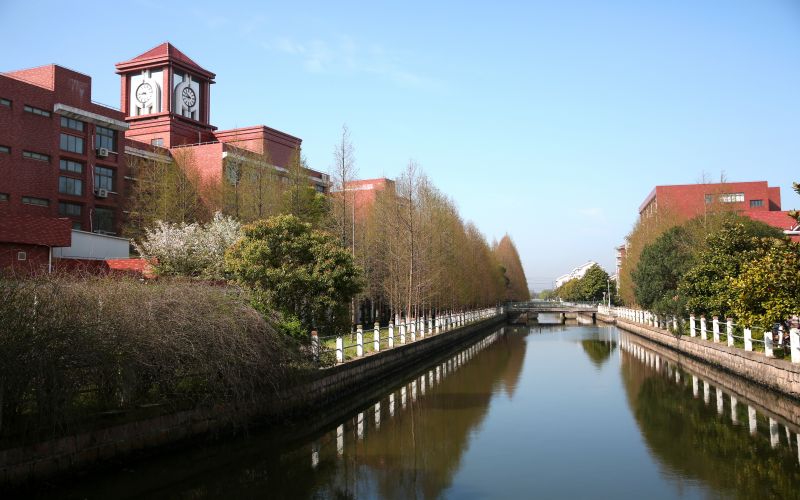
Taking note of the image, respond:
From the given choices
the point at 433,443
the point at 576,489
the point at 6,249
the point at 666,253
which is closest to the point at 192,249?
the point at 6,249

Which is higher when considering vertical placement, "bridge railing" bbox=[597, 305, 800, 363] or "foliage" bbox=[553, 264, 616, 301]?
"foliage" bbox=[553, 264, 616, 301]

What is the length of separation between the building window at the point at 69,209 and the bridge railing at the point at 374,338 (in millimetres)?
18355

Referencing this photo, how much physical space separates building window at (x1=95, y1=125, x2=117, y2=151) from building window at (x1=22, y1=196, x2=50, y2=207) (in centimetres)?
505

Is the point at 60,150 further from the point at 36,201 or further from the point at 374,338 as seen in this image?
the point at 374,338

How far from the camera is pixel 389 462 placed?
10461mm

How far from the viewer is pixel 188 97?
168ft

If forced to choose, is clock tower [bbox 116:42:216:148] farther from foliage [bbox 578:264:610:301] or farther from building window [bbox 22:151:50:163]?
foliage [bbox 578:264:610:301]

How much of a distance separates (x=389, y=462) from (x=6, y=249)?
16.8 metres

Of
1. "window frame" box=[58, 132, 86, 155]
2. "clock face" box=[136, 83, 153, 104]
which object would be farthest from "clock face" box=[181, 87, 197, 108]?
"window frame" box=[58, 132, 86, 155]

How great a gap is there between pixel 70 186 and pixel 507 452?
3138 centimetres

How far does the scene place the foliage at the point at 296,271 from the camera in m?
17.2

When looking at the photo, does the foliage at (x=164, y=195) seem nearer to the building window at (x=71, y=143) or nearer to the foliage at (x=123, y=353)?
the building window at (x=71, y=143)

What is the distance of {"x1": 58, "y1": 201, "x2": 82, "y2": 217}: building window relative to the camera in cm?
3406

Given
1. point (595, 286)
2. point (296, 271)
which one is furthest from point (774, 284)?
point (595, 286)
